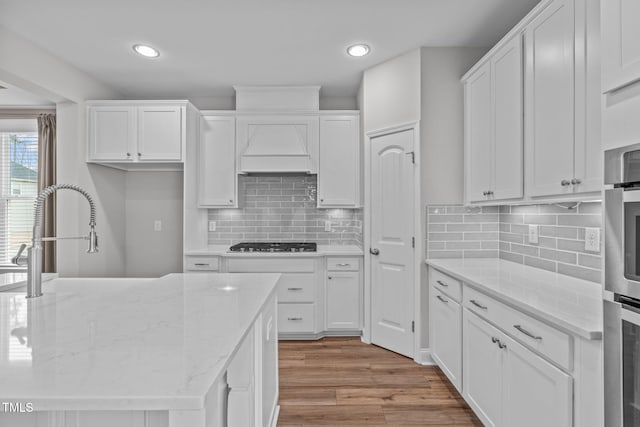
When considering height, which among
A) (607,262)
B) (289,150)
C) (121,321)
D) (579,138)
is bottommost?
A: (121,321)

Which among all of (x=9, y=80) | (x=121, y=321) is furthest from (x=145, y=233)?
(x=121, y=321)

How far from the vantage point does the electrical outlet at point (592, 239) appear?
1.95 metres

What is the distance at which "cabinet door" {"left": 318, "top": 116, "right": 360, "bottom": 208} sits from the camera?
3861 millimetres

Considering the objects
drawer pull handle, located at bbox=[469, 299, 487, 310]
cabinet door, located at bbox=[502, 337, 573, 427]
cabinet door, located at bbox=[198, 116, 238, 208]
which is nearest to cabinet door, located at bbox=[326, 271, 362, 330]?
cabinet door, located at bbox=[198, 116, 238, 208]

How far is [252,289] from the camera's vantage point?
176cm

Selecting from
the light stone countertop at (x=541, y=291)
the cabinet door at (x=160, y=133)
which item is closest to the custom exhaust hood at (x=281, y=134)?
the cabinet door at (x=160, y=133)

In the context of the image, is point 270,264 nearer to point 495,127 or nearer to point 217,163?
point 217,163

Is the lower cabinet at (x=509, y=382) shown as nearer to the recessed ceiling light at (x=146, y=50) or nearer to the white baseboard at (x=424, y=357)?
the white baseboard at (x=424, y=357)

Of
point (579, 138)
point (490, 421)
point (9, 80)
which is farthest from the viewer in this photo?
point (9, 80)

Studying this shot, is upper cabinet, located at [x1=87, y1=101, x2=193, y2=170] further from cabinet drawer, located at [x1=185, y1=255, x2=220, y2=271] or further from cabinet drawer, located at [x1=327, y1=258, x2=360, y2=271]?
cabinet drawer, located at [x1=327, y1=258, x2=360, y2=271]

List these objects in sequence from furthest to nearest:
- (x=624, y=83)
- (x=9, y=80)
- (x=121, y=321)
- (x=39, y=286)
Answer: (x=9, y=80) < (x=39, y=286) < (x=121, y=321) < (x=624, y=83)

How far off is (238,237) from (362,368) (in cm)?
207

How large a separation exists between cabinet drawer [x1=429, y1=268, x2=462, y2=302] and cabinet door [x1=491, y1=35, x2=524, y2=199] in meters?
0.65

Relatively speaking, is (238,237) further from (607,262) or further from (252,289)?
(607,262)
